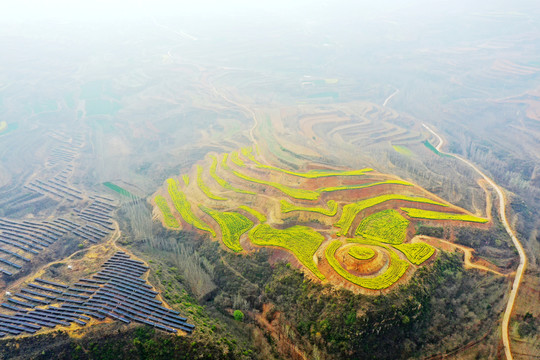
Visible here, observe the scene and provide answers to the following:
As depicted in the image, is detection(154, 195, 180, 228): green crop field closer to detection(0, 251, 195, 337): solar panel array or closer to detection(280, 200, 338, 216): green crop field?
detection(0, 251, 195, 337): solar panel array

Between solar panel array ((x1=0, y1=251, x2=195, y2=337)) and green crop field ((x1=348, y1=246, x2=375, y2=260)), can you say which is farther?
green crop field ((x1=348, y1=246, x2=375, y2=260))

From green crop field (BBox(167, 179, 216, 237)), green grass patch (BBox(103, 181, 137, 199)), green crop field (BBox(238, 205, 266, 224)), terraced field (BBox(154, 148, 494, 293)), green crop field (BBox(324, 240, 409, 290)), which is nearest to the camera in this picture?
green crop field (BBox(324, 240, 409, 290))

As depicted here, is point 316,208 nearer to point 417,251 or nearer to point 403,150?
point 417,251

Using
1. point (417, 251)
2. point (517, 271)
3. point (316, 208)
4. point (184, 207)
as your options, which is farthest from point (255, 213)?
point (517, 271)

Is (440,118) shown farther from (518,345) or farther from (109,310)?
(109,310)

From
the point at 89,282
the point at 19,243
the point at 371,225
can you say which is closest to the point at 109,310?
the point at 89,282

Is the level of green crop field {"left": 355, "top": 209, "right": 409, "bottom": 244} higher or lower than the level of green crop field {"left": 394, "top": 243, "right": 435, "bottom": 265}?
lower

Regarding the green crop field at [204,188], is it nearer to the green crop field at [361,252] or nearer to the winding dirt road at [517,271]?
the green crop field at [361,252]

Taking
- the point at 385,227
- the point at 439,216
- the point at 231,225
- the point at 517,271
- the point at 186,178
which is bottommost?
the point at 517,271

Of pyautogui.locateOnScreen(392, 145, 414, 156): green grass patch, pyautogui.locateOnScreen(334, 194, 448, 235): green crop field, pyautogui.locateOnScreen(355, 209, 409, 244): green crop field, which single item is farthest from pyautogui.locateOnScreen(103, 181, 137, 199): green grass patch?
pyautogui.locateOnScreen(392, 145, 414, 156): green grass patch
